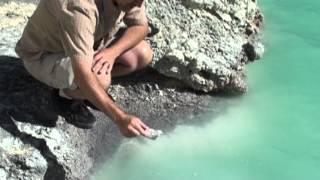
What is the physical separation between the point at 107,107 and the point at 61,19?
17.6 inches

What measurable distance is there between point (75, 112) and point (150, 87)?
2.68ft

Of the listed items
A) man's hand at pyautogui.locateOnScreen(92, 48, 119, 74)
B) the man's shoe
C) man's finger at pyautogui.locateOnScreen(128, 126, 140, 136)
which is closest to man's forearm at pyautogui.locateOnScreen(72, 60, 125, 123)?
man's finger at pyautogui.locateOnScreen(128, 126, 140, 136)

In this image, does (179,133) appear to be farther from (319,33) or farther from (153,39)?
(319,33)

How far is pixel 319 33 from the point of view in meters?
5.68

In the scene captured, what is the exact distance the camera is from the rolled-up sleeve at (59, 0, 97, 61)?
2.97 meters

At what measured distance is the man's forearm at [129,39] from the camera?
11.2ft

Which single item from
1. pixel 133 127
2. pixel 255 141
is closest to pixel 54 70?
pixel 133 127

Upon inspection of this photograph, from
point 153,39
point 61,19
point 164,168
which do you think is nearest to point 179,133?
point 164,168

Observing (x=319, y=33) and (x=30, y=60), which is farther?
(x=319, y=33)

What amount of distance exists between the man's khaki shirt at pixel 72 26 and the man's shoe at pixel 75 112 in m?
0.34

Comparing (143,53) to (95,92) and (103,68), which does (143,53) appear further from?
(95,92)

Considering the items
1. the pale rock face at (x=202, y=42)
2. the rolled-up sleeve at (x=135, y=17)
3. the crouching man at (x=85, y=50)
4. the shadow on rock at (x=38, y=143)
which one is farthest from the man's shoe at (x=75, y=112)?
the pale rock face at (x=202, y=42)

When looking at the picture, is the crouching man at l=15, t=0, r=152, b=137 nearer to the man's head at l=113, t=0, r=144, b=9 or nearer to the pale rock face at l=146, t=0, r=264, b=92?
the man's head at l=113, t=0, r=144, b=9

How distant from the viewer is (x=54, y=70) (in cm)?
338
